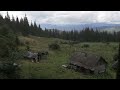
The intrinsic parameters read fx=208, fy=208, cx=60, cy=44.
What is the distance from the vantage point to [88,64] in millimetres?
24094

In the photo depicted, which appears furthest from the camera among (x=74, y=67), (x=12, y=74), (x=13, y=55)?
(x=13, y=55)

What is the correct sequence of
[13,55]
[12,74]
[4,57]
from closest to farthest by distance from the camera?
[12,74]
[4,57]
[13,55]

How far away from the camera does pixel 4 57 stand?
26.2 metres

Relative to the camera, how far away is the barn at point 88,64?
23327 millimetres

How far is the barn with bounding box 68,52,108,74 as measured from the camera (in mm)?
23327
